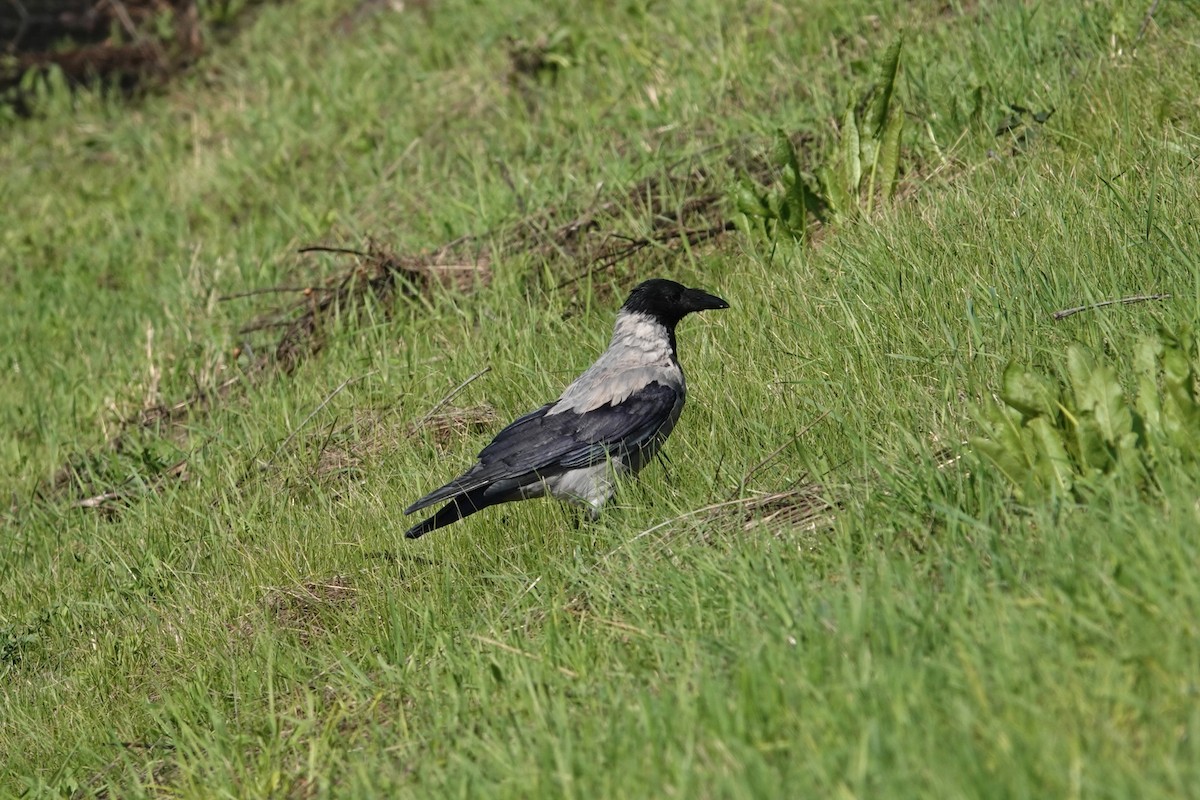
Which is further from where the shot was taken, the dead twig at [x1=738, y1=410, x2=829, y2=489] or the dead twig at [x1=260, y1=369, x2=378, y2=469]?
the dead twig at [x1=260, y1=369, x2=378, y2=469]

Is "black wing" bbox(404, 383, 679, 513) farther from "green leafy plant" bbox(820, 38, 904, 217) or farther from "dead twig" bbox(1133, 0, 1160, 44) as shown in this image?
"dead twig" bbox(1133, 0, 1160, 44)

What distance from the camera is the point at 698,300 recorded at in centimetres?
624

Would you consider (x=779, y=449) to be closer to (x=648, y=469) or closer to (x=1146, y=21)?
(x=648, y=469)

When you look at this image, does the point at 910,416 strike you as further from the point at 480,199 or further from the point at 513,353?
the point at 480,199

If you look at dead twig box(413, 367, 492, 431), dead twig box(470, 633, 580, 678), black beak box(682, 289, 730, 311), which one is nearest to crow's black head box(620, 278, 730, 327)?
black beak box(682, 289, 730, 311)

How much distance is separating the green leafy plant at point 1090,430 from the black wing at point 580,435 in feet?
6.42

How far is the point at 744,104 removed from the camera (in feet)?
27.5

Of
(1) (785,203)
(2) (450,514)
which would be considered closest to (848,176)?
(1) (785,203)

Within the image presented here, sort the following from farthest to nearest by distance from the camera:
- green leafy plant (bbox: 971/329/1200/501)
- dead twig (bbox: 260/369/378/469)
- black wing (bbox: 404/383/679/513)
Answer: dead twig (bbox: 260/369/378/469), black wing (bbox: 404/383/679/513), green leafy plant (bbox: 971/329/1200/501)

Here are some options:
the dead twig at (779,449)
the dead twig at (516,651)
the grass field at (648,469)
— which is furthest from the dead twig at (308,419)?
the dead twig at (516,651)

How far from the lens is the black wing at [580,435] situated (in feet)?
18.4

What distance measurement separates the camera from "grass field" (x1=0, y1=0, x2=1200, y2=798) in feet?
10.8

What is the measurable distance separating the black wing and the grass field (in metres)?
0.18

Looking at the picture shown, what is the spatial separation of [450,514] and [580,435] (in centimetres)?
68
